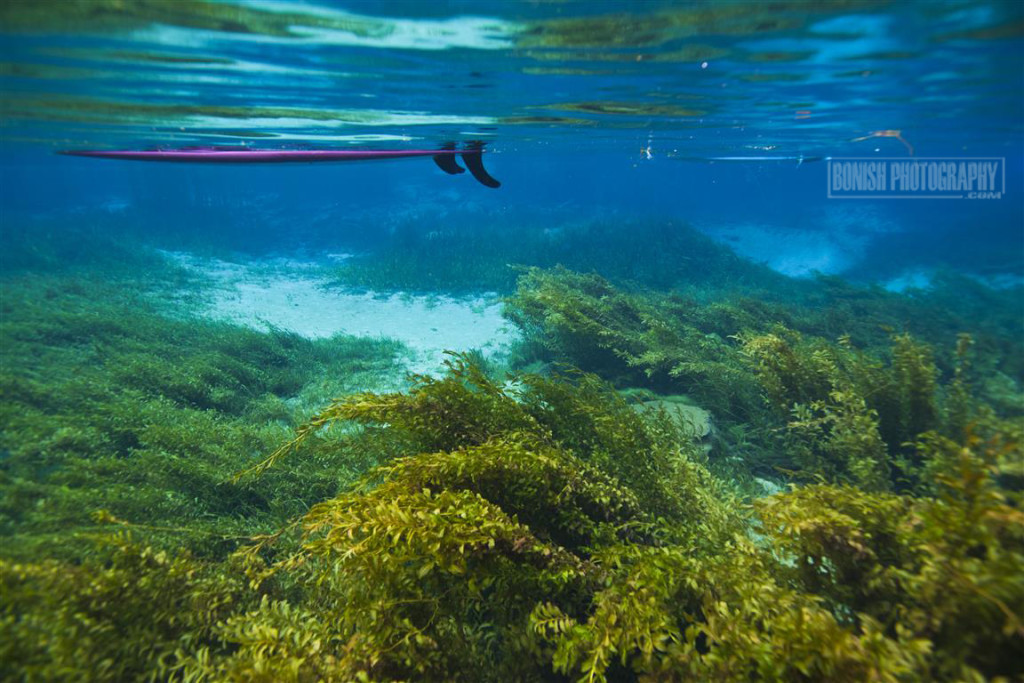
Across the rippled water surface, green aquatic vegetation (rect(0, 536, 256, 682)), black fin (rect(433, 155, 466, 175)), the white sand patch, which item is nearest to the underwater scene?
green aquatic vegetation (rect(0, 536, 256, 682))

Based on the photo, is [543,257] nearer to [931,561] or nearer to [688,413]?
[688,413]

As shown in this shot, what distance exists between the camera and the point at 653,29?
759 centimetres

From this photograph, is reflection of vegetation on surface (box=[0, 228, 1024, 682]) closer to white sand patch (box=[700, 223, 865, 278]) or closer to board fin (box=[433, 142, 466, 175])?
board fin (box=[433, 142, 466, 175])

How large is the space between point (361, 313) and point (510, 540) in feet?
42.7

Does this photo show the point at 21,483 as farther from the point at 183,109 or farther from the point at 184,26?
the point at 183,109

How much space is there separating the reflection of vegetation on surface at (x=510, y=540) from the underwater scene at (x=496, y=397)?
0.07ft

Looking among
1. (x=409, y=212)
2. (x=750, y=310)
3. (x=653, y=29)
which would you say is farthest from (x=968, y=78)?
(x=409, y=212)

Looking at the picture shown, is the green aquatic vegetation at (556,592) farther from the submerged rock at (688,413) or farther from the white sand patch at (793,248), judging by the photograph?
the white sand patch at (793,248)

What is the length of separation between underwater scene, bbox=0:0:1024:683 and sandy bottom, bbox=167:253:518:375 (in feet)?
0.67

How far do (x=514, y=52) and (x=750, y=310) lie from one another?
350 inches

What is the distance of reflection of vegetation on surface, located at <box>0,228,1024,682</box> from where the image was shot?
1.78 metres

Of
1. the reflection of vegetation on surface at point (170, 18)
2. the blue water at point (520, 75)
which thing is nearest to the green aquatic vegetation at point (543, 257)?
the blue water at point (520, 75)

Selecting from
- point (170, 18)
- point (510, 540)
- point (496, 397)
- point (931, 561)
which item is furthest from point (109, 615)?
point (170, 18)

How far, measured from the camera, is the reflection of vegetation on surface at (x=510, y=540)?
70.0 inches
